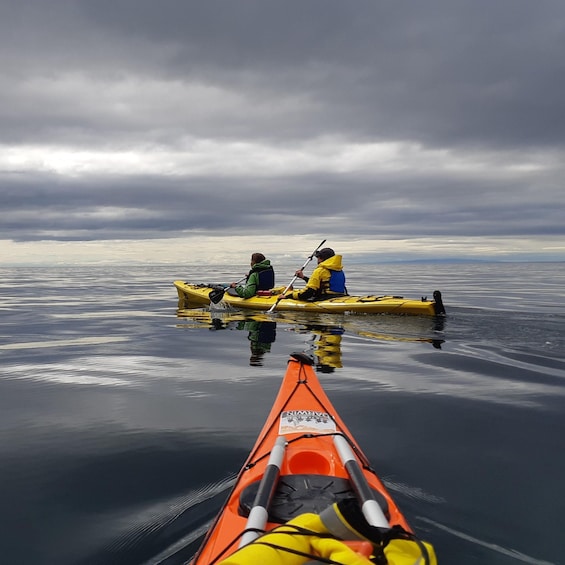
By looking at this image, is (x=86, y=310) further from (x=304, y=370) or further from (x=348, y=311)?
(x=304, y=370)

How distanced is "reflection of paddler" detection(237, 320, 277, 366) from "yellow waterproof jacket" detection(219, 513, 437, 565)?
6.45 metres

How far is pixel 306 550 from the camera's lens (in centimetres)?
203

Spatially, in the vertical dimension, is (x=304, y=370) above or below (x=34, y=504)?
above

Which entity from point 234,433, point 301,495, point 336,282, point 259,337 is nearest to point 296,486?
point 301,495

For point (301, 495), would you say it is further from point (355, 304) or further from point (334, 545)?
point (355, 304)

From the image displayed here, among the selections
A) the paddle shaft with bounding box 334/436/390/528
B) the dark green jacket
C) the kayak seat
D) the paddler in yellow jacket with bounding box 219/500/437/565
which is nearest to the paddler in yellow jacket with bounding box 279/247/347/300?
the dark green jacket

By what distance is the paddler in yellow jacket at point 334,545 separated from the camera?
6.25 feet

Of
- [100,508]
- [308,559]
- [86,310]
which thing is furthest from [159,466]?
[86,310]

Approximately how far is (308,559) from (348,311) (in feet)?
41.0

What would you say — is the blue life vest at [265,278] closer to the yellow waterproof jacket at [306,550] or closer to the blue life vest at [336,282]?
the blue life vest at [336,282]

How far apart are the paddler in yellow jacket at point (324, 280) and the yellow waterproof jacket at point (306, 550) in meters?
12.6

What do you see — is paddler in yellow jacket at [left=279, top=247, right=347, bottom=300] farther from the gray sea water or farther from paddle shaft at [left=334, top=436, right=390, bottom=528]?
paddle shaft at [left=334, top=436, right=390, bottom=528]

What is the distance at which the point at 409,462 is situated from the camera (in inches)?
167

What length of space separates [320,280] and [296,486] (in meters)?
12.1
